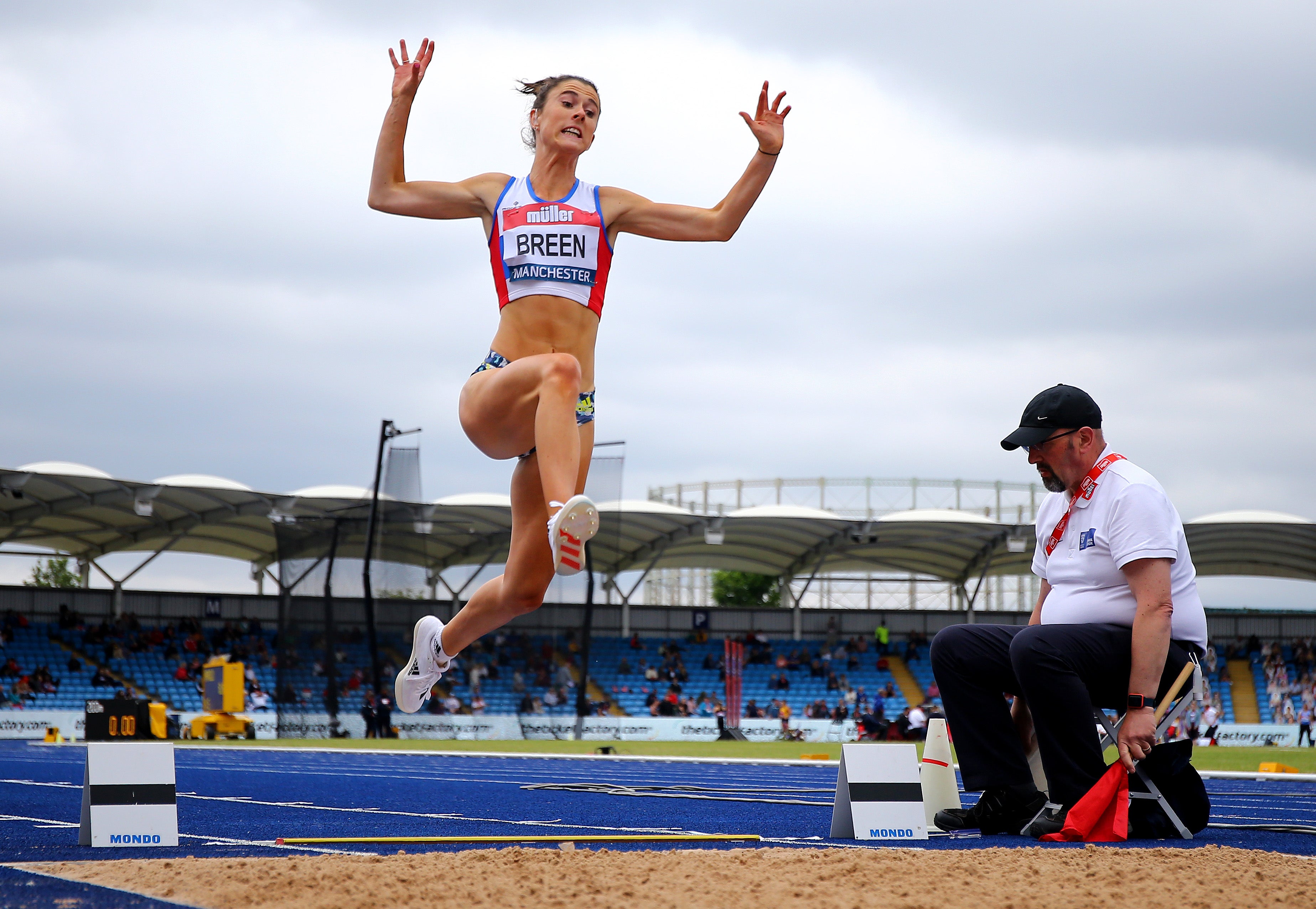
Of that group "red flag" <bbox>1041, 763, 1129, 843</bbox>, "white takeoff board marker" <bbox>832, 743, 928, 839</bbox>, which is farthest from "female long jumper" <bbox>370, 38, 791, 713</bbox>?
"red flag" <bbox>1041, 763, 1129, 843</bbox>

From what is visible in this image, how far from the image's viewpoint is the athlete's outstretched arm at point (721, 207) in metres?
4.73

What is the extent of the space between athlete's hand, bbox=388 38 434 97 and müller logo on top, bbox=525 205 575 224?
25.8 inches

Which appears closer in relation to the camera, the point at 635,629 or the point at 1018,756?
the point at 1018,756

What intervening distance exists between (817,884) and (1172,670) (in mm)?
2336

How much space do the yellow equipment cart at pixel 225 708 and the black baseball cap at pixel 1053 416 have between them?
23.8 metres

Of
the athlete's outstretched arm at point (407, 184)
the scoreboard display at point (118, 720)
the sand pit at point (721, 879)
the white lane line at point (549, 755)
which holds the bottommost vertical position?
the white lane line at point (549, 755)

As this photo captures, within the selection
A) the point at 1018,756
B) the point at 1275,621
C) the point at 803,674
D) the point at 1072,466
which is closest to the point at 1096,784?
the point at 1018,756

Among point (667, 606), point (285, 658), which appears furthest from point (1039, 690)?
point (667, 606)

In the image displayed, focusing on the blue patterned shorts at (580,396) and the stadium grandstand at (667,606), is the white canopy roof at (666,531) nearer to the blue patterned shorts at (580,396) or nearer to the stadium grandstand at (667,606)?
the stadium grandstand at (667,606)

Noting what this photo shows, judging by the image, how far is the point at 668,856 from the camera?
352 cm

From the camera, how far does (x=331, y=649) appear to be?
22.0 metres

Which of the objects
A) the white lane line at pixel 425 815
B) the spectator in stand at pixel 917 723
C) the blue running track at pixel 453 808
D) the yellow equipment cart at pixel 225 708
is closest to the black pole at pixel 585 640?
the spectator in stand at pixel 917 723

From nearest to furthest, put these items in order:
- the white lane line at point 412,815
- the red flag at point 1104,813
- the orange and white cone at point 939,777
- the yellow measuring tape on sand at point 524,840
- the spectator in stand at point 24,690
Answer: the yellow measuring tape on sand at point 524,840, the red flag at point 1104,813, the white lane line at point 412,815, the orange and white cone at point 939,777, the spectator in stand at point 24,690

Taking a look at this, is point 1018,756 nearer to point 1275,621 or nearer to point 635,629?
point 635,629
